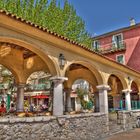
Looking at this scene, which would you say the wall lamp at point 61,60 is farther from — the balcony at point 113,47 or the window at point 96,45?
the window at point 96,45

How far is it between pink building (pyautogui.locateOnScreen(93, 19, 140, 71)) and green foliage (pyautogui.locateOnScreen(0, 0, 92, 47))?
3.41 metres

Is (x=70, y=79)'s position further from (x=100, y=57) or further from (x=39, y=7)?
(x=39, y=7)

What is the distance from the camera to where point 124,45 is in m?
25.8

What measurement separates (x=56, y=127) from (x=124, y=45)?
19064 millimetres

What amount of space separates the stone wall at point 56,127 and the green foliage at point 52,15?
11676 millimetres

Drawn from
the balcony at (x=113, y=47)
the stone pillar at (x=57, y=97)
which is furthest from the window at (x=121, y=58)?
the stone pillar at (x=57, y=97)

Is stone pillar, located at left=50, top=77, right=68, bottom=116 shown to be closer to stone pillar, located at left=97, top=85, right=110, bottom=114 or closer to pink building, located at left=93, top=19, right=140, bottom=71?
stone pillar, located at left=97, top=85, right=110, bottom=114

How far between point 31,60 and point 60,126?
497 cm

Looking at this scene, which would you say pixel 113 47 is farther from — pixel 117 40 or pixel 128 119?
pixel 128 119

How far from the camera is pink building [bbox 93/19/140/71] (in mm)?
24547

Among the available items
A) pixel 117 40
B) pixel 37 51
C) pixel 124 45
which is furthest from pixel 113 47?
pixel 37 51

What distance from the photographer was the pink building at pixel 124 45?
80.5 ft

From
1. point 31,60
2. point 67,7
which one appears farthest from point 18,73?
point 67,7

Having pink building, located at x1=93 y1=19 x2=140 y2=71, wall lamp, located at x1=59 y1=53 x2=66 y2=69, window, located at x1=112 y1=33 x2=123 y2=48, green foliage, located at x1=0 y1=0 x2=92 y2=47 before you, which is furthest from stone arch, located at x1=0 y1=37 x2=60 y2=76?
window, located at x1=112 y1=33 x2=123 y2=48
